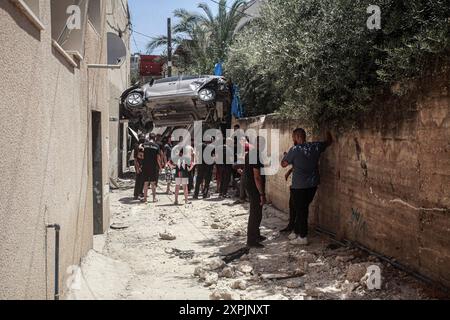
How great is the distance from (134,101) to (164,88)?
94 cm

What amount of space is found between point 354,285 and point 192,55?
2109cm

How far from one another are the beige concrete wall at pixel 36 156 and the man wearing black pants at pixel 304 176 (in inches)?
128

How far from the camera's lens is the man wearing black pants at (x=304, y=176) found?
283 inches

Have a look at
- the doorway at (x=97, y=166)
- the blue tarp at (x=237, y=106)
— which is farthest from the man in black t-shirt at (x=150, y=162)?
the blue tarp at (x=237, y=106)

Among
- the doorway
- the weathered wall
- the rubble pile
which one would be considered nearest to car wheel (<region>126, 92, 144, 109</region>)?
the doorway

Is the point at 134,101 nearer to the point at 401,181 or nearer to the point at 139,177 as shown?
the point at 139,177

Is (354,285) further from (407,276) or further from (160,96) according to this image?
Answer: (160,96)

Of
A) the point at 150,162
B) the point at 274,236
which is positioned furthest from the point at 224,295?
the point at 150,162

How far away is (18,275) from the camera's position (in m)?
3.05

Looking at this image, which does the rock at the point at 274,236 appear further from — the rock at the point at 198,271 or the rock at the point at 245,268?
the rock at the point at 198,271

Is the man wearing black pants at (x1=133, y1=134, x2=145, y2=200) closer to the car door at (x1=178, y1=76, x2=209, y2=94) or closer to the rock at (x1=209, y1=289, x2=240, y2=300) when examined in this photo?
the car door at (x1=178, y1=76, x2=209, y2=94)

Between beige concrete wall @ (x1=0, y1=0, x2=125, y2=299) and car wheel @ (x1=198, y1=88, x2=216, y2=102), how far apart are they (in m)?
6.57

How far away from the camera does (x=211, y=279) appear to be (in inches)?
220

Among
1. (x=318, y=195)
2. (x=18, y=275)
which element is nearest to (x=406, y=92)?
(x=318, y=195)
